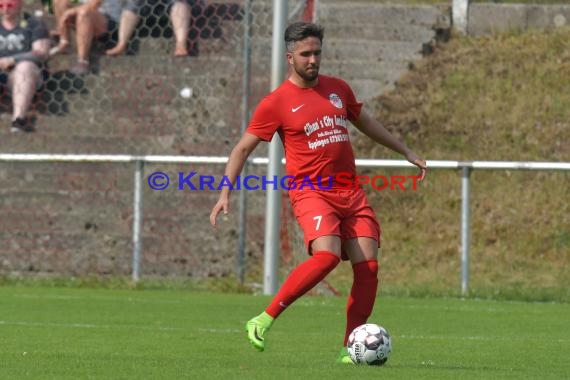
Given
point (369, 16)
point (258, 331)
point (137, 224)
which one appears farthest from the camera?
point (369, 16)

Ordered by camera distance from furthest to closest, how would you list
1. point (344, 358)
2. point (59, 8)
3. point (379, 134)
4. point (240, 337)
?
point (59, 8), point (240, 337), point (379, 134), point (344, 358)

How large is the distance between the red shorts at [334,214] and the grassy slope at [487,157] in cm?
630

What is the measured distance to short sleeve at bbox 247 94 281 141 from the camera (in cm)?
847

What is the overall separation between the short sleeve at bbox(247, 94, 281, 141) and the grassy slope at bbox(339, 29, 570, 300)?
6.56 metres

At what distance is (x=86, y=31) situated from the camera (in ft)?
58.1

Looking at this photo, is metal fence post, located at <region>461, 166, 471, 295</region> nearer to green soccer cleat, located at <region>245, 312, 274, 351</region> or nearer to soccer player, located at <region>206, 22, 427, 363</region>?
soccer player, located at <region>206, 22, 427, 363</region>

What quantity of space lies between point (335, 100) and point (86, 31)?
31.7 ft

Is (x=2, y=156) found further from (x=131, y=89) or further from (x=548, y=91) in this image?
(x=548, y=91)

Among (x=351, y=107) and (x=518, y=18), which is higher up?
(x=518, y=18)

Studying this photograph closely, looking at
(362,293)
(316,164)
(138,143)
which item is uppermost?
(316,164)

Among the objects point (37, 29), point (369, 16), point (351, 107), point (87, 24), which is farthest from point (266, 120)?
point (369, 16)

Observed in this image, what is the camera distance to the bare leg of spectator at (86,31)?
17594 millimetres

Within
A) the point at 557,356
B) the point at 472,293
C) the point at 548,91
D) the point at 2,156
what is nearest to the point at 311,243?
the point at 557,356

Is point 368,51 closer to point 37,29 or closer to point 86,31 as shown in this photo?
point 86,31
